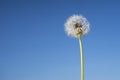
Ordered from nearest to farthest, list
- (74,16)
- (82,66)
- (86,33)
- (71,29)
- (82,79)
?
1. (82,79)
2. (82,66)
3. (86,33)
4. (71,29)
5. (74,16)

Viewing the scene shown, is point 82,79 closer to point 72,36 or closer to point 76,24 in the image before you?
point 72,36

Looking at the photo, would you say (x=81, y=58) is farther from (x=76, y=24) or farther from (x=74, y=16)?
(x=74, y=16)

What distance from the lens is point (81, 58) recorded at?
19.9 m

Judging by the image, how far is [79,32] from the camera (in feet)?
75.8

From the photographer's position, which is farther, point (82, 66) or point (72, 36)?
point (72, 36)

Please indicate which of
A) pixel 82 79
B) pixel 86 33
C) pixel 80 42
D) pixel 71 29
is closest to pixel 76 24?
pixel 71 29

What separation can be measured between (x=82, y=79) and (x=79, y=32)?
628 cm

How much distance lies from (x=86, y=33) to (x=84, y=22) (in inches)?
105

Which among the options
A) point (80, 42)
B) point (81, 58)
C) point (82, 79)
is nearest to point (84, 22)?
point (80, 42)

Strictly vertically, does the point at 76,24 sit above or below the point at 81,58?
above

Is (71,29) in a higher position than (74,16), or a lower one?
lower

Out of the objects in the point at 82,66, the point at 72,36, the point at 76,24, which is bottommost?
the point at 82,66

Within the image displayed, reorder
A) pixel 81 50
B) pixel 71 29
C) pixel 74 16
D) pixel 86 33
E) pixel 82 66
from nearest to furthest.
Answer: pixel 82 66 → pixel 81 50 → pixel 86 33 → pixel 71 29 → pixel 74 16

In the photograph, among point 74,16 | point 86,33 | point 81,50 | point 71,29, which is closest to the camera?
point 81,50
